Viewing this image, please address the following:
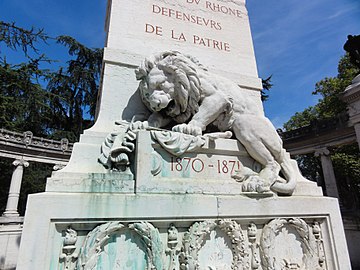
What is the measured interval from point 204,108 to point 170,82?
1.89 ft

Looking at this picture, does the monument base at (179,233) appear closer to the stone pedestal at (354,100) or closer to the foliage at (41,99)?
the stone pedestal at (354,100)

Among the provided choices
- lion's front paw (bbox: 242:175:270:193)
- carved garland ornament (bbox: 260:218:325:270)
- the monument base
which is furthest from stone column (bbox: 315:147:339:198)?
lion's front paw (bbox: 242:175:270:193)

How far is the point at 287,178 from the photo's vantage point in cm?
354

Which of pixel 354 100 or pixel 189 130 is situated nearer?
pixel 189 130

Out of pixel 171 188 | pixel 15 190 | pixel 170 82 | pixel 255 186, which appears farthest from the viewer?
pixel 15 190

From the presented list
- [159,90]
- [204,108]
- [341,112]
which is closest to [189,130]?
[204,108]

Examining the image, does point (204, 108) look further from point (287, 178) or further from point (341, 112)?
point (341, 112)

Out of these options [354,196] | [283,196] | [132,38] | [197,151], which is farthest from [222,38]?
[354,196]

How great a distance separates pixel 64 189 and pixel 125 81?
1.89 metres

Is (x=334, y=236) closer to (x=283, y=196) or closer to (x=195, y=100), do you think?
(x=283, y=196)

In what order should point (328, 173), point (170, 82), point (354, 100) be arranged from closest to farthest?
point (170, 82) → point (354, 100) → point (328, 173)

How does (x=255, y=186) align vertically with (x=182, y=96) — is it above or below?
below

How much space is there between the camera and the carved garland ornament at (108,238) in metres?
2.24

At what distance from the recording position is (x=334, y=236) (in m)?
3.24
